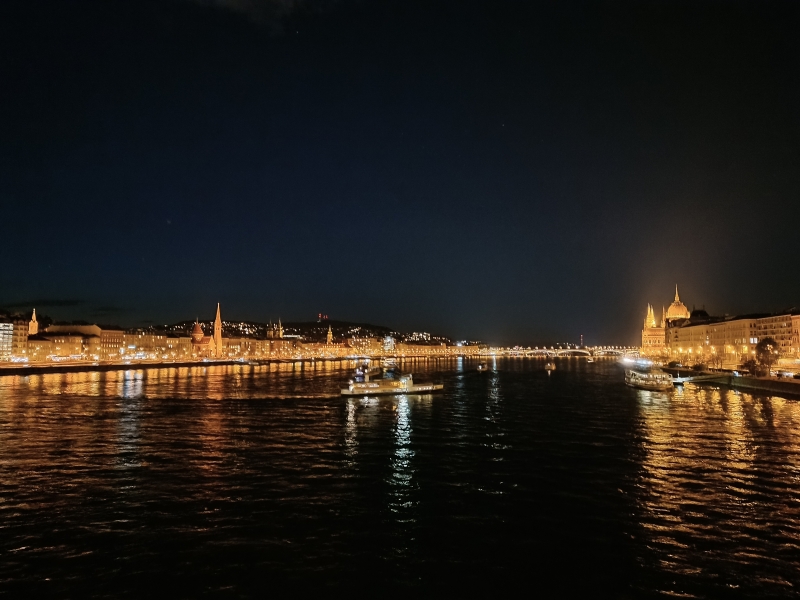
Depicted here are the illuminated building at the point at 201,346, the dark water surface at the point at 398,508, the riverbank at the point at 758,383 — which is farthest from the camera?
the illuminated building at the point at 201,346

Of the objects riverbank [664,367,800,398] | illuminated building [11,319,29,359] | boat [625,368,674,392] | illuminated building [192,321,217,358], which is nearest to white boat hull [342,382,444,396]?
boat [625,368,674,392]

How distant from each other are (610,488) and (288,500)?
10895mm

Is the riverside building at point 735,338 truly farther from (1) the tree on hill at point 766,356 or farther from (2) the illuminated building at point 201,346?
(2) the illuminated building at point 201,346

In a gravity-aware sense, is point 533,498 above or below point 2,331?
below

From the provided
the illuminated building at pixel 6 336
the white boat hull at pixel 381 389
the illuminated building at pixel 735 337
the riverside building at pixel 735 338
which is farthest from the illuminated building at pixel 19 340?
the illuminated building at pixel 735 337

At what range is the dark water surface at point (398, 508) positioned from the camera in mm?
13031

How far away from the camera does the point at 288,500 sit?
18641mm

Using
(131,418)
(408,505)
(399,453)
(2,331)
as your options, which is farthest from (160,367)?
(408,505)

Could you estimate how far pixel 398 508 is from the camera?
18.0 meters

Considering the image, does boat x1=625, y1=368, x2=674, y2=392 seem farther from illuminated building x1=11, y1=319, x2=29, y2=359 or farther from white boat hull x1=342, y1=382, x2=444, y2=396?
illuminated building x1=11, y1=319, x2=29, y2=359

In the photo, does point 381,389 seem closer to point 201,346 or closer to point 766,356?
point 766,356

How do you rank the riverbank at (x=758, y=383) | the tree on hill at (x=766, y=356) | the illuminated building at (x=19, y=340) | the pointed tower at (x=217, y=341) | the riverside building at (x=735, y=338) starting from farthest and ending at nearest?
the pointed tower at (x=217, y=341) < the illuminated building at (x=19, y=340) < the riverside building at (x=735, y=338) < the tree on hill at (x=766, y=356) < the riverbank at (x=758, y=383)

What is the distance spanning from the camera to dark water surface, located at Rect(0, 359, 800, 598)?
1303 centimetres

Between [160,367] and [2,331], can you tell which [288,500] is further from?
[2,331]
